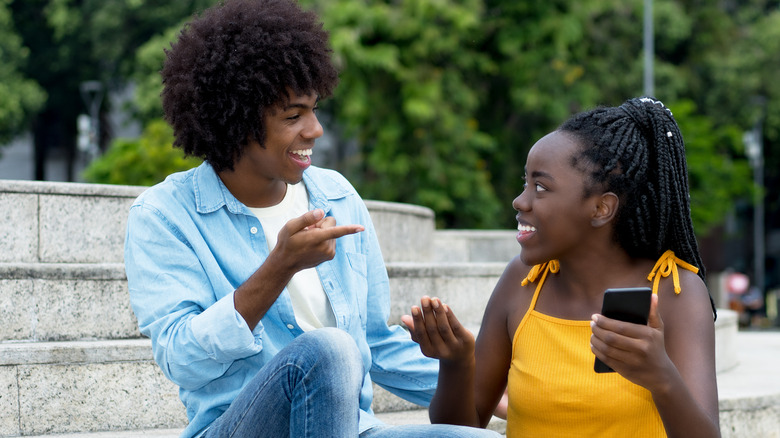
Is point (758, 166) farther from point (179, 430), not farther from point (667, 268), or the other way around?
point (667, 268)

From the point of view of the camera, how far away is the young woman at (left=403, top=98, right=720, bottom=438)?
235 centimetres

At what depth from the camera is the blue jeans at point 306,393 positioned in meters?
2.23

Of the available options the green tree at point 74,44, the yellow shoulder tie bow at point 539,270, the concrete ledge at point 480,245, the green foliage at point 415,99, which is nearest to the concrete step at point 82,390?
the yellow shoulder tie bow at point 539,270

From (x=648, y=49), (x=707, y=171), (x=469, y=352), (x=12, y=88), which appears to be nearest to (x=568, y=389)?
(x=469, y=352)

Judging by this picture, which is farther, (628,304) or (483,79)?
(483,79)

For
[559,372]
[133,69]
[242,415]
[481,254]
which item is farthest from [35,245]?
[133,69]

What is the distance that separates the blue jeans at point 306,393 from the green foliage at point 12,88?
2331 centimetres

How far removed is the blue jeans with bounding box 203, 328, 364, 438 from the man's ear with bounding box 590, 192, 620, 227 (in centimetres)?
69

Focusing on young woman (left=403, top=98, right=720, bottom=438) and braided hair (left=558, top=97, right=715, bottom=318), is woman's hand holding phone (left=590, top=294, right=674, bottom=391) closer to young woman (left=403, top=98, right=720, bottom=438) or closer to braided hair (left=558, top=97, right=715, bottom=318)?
young woman (left=403, top=98, right=720, bottom=438)

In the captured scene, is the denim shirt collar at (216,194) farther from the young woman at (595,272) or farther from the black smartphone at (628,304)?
the black smartphone at (628,304)

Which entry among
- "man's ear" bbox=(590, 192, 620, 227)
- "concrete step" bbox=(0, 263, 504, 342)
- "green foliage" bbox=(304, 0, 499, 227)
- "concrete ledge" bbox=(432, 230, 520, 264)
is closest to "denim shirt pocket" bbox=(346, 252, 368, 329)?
"man's ear" bbox=(590, 192, 620, 227)

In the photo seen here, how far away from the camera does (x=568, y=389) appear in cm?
241

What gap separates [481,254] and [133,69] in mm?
16791

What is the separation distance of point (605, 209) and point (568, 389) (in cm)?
47
